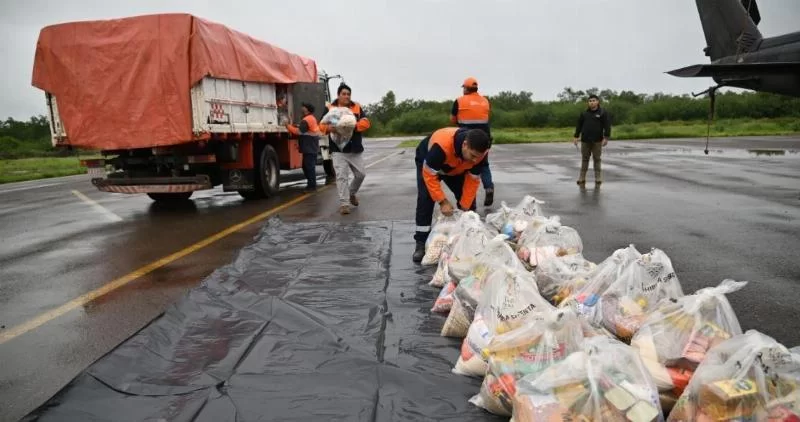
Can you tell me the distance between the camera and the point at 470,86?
7648mm

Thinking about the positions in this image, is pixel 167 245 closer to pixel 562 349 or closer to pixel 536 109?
pixel 562 349

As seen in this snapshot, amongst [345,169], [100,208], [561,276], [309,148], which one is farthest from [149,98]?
[561,276]

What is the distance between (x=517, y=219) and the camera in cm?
473

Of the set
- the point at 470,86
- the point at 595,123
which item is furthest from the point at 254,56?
the point at 595,123

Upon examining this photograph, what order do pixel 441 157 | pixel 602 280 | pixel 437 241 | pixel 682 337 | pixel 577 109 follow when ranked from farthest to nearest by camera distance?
pixel 577 109 → pixel 437 241 → pixel 441 157 → pixel 602 280 → pixel 682 337

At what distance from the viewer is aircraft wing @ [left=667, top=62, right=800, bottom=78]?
7.71m

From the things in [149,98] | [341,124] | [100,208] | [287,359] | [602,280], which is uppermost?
[149,98]

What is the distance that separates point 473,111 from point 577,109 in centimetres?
6109

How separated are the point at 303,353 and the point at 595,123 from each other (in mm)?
8303

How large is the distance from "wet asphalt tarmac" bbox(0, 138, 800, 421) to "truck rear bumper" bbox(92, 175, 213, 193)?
431mm

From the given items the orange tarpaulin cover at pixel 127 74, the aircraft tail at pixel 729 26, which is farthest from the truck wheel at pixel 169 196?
the aircraft tail at pixel 729 26

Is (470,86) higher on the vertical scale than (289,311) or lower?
higher

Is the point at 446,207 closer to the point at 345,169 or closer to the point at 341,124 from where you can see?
the point at 341,124

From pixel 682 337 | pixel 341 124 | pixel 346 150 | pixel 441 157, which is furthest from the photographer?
pixel 346 150
